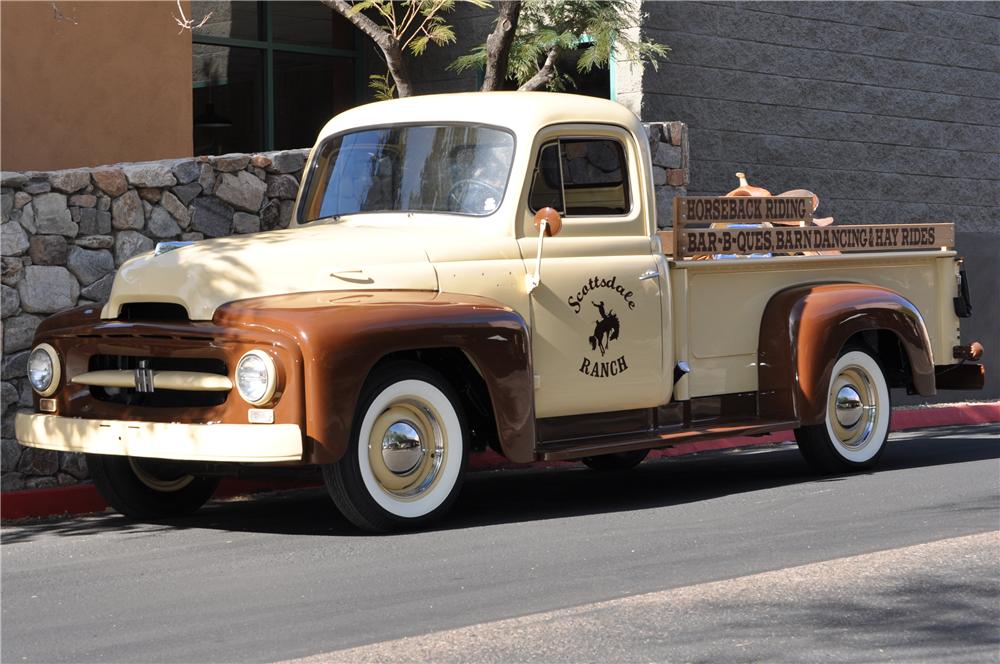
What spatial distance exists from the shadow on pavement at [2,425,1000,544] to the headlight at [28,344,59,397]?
758 mm

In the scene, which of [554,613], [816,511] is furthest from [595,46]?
[554,613]

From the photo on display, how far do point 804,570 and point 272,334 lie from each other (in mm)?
2545

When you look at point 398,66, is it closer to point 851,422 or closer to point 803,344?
point 803,344

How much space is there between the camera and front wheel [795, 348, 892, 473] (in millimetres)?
9281

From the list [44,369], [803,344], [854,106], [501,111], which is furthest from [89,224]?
[854,106]

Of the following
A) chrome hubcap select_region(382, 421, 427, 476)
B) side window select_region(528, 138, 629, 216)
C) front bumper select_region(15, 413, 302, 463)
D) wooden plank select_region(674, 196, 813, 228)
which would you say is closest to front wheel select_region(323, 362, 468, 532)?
chrome hubcap select_region(382, 421, 427, 476)

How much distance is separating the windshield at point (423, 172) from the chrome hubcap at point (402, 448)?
1.36 meters

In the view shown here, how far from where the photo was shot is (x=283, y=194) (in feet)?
32.2

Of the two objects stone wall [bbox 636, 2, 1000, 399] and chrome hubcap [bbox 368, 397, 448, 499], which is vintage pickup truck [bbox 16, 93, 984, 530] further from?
stone wall [bbox 636, 2, 1000, 399]

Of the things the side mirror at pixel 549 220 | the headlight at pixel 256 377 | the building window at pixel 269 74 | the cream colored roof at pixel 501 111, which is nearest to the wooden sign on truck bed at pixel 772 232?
the cream colored roof at pixel 501 111

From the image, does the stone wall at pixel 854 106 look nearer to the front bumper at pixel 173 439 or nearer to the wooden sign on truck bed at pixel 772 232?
the wooden sign on truck bed at pixel 772 232

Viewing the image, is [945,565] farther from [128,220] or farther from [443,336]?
[128,220]

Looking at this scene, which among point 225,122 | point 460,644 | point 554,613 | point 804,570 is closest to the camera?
point 460,644

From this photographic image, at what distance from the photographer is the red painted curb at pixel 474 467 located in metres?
8.31
